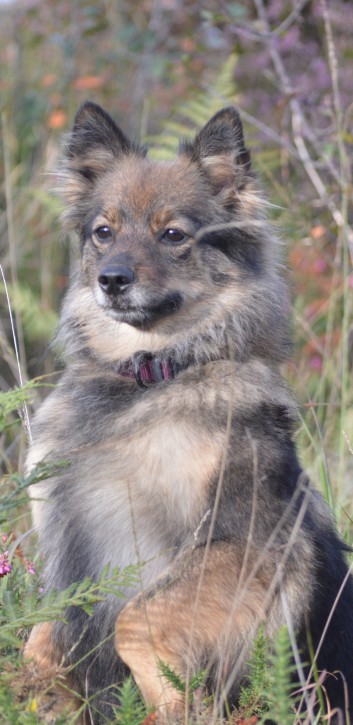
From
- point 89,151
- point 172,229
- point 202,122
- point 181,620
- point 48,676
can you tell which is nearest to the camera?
point 48,676

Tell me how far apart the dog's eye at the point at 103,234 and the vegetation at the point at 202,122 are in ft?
2.70

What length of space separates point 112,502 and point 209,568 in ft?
1.37

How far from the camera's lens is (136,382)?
311 centimetres

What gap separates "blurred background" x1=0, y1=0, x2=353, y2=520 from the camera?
5.33 m

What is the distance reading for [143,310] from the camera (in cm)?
315

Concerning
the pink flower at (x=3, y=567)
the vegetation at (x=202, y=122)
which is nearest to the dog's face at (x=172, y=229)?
the vegetation at (x=202, y=122)

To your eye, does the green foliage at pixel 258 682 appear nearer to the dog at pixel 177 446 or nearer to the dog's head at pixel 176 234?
the dog at pixel 177 446

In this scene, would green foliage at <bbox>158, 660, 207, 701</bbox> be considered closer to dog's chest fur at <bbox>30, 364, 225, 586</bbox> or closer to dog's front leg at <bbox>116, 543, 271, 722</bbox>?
dog's front leg at <bbox>116, 543, 271, 722</bbox>

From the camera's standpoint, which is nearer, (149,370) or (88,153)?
(149,370)

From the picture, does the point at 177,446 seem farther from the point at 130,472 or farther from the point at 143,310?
the point at 143,310

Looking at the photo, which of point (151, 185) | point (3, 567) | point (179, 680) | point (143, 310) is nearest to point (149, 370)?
point (143, 310)

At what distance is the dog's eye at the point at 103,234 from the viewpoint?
3387 mm

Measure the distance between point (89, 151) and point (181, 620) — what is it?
190cm

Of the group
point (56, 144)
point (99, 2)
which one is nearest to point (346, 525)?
point (56, 144)
